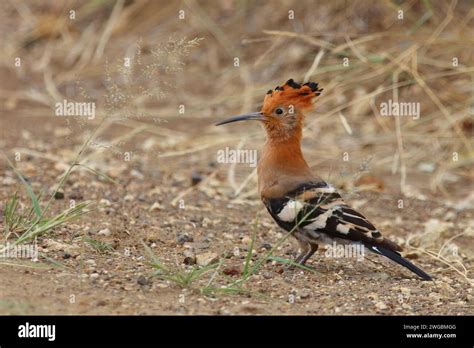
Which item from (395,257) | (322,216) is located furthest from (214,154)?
(395,257)

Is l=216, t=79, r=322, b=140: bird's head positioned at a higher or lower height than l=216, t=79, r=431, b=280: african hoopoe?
higher

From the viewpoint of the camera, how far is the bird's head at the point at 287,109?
16.9 ft

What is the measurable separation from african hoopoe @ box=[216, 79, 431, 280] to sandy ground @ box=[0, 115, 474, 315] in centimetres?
22

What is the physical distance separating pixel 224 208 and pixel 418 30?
10.5ft

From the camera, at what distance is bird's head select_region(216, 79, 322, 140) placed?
5.15 metres

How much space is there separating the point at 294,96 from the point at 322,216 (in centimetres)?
79

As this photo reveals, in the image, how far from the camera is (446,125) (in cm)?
793

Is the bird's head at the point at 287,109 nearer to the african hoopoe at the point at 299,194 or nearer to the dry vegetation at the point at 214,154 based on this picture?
the african hoopoe at the point at 299,194

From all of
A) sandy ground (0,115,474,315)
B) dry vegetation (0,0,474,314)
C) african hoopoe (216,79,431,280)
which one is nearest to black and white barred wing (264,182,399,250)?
african hoopoe (216,79,431,280)

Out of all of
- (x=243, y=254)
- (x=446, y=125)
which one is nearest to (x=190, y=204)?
(x=243, y=254)

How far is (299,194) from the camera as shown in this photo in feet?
16.0

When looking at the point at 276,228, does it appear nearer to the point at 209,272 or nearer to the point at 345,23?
the point at 209,272

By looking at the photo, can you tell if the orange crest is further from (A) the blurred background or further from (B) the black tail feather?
(A) the blurred background

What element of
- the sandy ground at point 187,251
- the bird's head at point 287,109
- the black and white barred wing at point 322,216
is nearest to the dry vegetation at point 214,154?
the sandy ground at point 187,251
